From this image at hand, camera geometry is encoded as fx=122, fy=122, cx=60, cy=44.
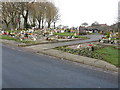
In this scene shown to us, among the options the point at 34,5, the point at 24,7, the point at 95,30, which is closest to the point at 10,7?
the point at 24,7

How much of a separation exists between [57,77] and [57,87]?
3.12ft

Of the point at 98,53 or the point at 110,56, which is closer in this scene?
the point at 110,56

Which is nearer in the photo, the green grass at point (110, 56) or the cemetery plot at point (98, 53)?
the green grass at point (110, 56)

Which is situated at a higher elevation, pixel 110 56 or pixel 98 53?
pixel 98 53

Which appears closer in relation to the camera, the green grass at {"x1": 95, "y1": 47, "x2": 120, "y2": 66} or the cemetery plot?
the green grass at {"x1": 95, "y1": 47, "x2": 120, "y2": 66}

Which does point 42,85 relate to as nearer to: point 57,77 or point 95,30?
→ point 57,77

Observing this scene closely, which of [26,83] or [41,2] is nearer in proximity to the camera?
[26,83]

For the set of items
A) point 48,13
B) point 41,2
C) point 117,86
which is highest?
point 41,2

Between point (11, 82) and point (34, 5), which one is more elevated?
point (34, 5)

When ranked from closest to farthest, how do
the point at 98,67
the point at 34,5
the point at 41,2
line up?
the point at 98,67 < the point at 34,5 < the point at 41,2

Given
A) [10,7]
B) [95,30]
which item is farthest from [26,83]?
[95,30]

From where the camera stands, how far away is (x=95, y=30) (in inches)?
2192

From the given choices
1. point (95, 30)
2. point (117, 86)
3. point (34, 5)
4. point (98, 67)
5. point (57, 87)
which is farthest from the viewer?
point (95, 30)

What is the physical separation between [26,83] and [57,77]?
139cm
